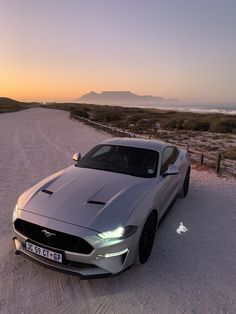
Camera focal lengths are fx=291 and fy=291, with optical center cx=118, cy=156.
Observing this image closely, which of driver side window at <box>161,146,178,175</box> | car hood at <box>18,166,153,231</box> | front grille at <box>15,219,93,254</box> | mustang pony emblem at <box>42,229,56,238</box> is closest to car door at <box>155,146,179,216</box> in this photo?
driver side window at <box>161,146,178,175</box>

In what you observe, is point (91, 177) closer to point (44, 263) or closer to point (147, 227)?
point (147, 227)

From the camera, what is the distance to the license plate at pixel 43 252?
331 cm

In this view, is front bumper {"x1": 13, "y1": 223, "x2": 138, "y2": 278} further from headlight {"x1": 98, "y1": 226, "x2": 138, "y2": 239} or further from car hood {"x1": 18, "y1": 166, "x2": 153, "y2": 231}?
car hood {"x1": 18, "y1": 166, "x2": 153, "y2": 231}

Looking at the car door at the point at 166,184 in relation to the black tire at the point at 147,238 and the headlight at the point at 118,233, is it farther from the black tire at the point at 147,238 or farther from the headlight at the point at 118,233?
the headlight at the point at 118,233

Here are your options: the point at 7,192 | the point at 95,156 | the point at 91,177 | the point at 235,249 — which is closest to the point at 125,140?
the point at 95,156

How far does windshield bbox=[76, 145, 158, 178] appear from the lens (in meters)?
4.81

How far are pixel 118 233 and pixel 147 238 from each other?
2.68 ft

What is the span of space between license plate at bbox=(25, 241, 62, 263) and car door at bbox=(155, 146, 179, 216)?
1.68 meters

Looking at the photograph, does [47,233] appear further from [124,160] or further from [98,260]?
[124,160]

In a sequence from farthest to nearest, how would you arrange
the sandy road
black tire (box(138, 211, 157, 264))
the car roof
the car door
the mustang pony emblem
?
the car roof < the car door < black tire (box(138, 211, 157, 264)) < the mustang pony emblem < the sandy road

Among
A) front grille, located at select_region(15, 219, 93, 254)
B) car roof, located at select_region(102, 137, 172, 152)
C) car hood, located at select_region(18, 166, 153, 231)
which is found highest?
car roof, located at select_region(102, 137, 172, 152)

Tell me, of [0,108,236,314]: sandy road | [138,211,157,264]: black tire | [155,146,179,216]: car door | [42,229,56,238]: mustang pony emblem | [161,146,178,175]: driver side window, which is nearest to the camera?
[0,108,236,314]: sandy road

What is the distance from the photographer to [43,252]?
11.1 ft

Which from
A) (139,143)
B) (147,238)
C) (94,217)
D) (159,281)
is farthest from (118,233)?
(139,143)
